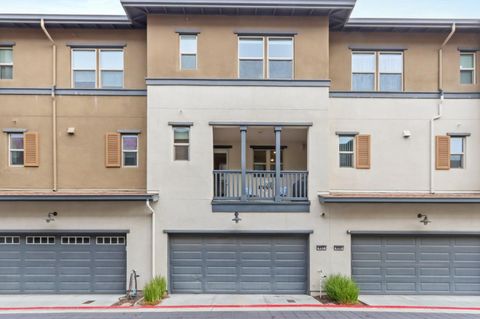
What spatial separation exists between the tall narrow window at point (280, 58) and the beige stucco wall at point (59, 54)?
16.6ft

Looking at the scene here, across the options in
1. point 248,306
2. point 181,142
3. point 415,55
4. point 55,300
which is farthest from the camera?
point 415,55

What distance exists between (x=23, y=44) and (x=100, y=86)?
3.47 m

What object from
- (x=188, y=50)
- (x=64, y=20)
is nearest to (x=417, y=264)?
(x=188, y=50)

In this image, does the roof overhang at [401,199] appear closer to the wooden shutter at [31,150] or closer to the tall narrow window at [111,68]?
the tall narrow window at [111,68]

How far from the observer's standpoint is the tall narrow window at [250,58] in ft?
38.3

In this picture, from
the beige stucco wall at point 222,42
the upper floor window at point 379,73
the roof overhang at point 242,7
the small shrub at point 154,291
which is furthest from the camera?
the upper floor window at point 379,73

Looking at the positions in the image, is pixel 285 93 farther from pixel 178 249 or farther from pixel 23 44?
pixel 23 44

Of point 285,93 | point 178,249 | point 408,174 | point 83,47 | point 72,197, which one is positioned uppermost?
point 83,47

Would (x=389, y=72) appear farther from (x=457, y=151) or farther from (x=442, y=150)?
(x=457, y=151)

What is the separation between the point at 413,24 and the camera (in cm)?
1220

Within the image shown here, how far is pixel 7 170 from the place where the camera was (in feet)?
Result: 39.7

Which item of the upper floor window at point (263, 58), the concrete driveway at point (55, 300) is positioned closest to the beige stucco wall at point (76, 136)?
the concrete driveway at point (55, 300)

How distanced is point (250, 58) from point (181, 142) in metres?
4.16

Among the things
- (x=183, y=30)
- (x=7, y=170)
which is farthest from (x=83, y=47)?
(x=7, y=170)
